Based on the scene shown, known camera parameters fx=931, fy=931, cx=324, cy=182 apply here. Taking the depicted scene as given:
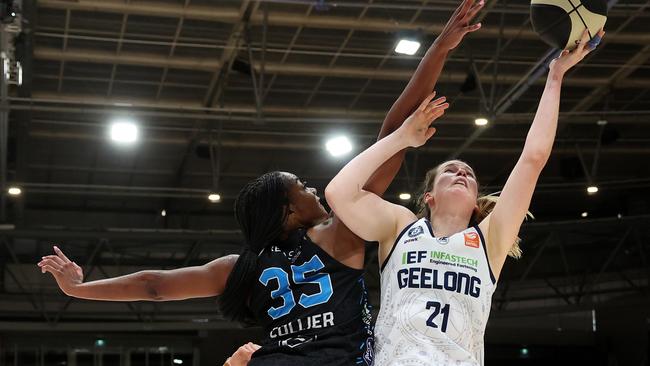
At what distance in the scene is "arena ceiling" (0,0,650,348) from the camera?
1526 centimetres

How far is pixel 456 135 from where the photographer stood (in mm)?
20094

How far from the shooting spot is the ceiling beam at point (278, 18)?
1446cm

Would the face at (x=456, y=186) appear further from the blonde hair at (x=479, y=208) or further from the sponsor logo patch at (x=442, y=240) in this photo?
the sponsor logo patch at (x=442, y=240)

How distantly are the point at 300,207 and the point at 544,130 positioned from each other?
116 cm

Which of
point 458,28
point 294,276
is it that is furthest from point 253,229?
point 458,28

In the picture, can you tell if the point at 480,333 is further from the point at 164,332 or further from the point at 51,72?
the point at 164,332

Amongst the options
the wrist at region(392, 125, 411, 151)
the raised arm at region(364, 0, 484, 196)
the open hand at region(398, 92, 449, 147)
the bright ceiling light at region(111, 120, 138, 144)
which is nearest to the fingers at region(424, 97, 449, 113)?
the open hand at region(398, 92, 449, 147)

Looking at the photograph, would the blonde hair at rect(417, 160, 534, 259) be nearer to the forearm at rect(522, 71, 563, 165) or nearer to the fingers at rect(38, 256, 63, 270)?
the forearm at rect(522, 71, 563, 165)

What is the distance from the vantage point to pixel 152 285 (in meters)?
4.39

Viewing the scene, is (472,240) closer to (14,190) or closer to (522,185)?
(522,185)

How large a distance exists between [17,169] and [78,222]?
441 cm

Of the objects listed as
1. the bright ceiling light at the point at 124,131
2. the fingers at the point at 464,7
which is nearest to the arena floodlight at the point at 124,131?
the bright ceiling light at the point at 124,131

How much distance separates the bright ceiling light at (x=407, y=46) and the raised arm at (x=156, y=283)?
10.5 m

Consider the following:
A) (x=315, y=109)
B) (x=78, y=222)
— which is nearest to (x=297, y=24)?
(x=315, y=109)
